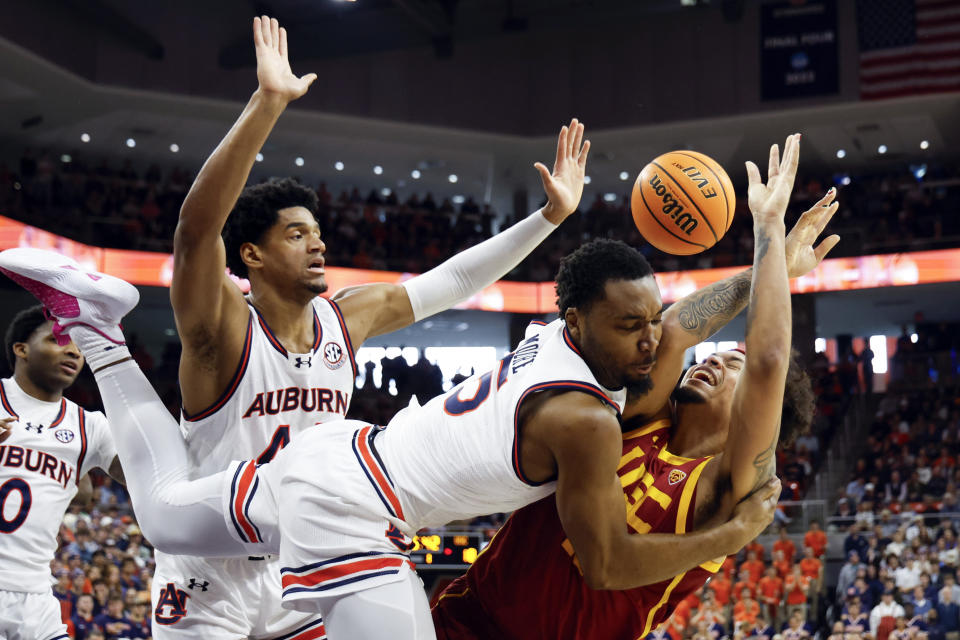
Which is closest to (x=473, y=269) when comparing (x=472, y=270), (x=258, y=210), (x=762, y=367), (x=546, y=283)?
(x=472, y=270)

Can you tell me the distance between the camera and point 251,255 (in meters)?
3.81

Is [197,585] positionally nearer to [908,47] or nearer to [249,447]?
[249,447]

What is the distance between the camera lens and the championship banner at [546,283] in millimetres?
18812

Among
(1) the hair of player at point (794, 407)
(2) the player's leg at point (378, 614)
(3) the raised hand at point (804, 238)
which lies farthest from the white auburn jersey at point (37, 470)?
(3) the raised hand at point (804, 238)

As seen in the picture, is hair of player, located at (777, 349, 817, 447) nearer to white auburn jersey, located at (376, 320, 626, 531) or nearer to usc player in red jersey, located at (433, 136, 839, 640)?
usc player in red jersey, located at (433, 136, 839, 640)

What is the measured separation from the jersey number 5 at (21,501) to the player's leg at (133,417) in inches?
51.5

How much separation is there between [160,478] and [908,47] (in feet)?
63.8

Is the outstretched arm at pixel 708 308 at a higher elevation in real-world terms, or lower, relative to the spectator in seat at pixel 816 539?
higher

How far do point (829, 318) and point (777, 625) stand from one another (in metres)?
13.1

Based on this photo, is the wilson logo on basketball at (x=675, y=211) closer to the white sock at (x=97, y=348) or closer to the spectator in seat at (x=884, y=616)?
the white sock at (x=97, y=348)

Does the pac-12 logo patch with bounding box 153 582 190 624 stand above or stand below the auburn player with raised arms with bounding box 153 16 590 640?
below

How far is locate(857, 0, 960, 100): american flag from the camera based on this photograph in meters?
19.1

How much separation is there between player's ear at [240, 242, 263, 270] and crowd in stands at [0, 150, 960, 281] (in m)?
15.1

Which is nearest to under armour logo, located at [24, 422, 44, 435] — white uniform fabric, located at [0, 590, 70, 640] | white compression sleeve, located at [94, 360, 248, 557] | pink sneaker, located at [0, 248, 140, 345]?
white uniform fabric, located at [0, 590, 70, 640]
